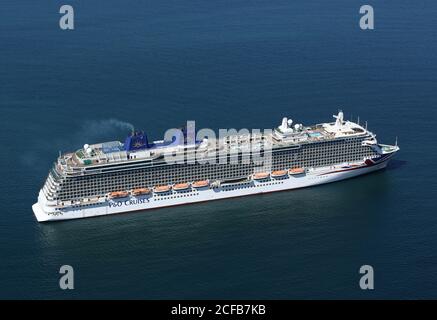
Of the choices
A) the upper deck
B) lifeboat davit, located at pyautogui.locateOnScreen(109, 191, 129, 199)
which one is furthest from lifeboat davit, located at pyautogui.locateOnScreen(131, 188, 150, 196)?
the upper deck

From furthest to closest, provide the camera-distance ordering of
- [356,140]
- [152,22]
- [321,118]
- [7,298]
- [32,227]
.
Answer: [152,22]
[321,118]
[356,140]
[32,227]
[7,298]

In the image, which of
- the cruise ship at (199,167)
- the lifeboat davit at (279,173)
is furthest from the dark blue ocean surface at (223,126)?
the lifeboat davit at (279,173)

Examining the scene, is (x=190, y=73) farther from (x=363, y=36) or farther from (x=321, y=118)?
(x=363, y=36)

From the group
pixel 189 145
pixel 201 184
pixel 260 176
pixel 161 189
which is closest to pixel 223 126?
pixel 189 145

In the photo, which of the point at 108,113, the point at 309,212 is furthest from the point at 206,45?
the point at 309,212

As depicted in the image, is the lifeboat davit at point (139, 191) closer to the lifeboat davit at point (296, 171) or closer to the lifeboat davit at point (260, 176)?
the lifeboat davit at point (260, 176)

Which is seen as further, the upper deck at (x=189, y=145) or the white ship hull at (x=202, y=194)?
the upper deck at (x=189, y=145)
